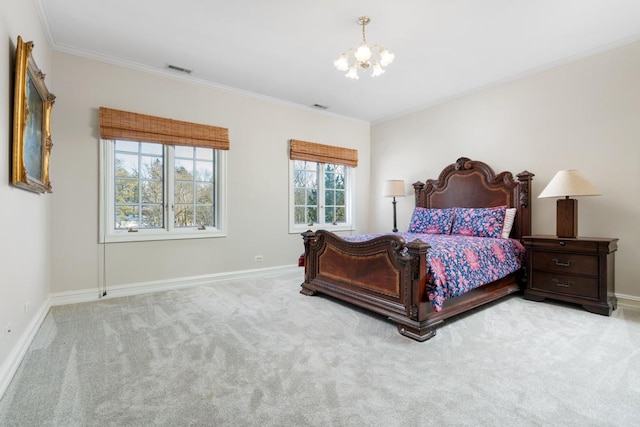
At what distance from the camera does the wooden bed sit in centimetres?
249

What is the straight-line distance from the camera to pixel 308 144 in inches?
200

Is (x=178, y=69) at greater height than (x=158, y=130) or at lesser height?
greater

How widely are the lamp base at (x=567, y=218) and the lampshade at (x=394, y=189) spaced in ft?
7.15

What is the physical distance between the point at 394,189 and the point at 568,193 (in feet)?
7.74

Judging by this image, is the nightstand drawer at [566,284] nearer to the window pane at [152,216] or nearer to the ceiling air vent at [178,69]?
the window pane at [152,216]

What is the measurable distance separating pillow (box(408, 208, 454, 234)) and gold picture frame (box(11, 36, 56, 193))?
13.8ft

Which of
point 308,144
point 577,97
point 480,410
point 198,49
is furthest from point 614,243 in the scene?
point 198,49

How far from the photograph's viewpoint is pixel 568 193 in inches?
121

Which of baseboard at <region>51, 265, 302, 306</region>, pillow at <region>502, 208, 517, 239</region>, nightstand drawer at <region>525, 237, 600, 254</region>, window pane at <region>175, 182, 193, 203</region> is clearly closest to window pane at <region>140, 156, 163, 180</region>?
Result: window pane at <region>175, 182, 193, 203</region>

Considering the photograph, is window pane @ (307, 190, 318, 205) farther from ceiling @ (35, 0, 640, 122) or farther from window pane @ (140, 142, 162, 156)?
window pane @ (140, 142, 162, 156)

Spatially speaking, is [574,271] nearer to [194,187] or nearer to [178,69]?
[194,187]

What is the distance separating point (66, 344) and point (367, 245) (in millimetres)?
Result: 2473

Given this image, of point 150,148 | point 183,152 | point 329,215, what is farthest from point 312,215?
point 150,148

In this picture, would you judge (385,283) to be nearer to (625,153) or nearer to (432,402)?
(432,402)
